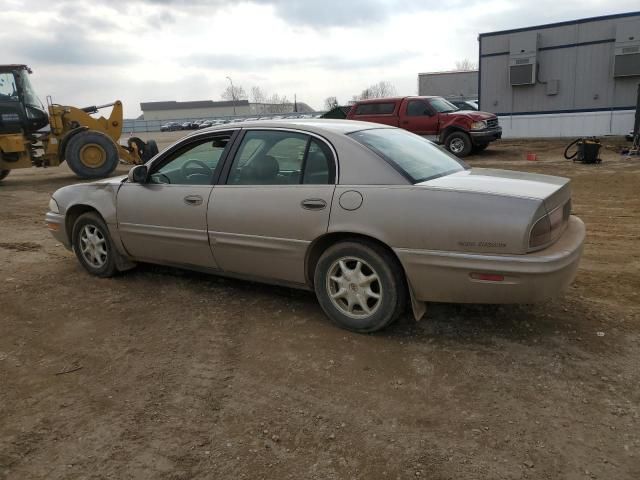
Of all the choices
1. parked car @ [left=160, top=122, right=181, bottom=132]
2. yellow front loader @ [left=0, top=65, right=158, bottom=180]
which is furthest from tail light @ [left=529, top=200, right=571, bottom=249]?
parked car @ [left=160, top=122, right=181, bottom=132]

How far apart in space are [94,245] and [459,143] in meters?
12.9

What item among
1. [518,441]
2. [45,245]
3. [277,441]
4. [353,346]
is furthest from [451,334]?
[45,245]

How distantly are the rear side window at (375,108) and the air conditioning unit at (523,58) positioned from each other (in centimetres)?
655

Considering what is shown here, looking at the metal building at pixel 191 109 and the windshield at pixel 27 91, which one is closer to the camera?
the windshield at pixel 27 91

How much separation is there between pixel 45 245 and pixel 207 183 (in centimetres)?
377

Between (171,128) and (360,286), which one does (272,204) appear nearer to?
(360,286)

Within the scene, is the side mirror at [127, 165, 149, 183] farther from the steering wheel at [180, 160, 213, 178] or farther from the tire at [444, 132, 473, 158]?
the tire at [444, 132, 473, 158]

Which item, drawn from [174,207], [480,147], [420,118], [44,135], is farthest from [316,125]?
[480,147]

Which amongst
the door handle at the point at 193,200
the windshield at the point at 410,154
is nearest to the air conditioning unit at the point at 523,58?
the windshield at the point at 410,154

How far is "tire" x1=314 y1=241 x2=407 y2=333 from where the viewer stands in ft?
11.6

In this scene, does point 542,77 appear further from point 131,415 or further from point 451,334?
point 131,415

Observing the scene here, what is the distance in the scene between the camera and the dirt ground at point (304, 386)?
2.52m

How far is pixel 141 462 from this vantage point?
8.40 ft

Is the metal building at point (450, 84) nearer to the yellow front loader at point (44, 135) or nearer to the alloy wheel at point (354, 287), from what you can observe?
the yellow front loader at point (44, 135)
